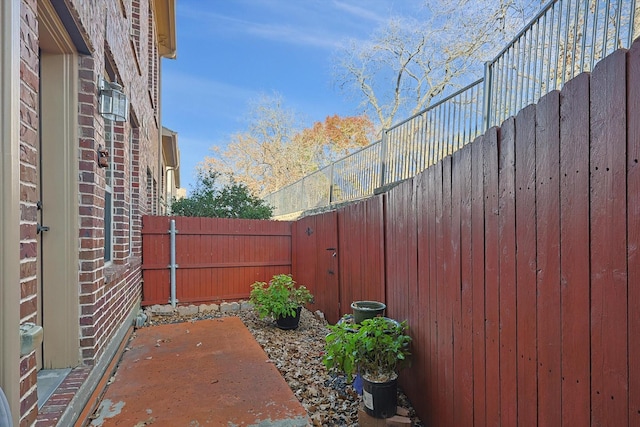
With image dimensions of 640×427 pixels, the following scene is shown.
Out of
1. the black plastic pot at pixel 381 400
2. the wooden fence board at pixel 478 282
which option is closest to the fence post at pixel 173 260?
the black plastic pot at pixel 381 400

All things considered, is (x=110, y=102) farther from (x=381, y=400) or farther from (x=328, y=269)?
(x=328, y=269)

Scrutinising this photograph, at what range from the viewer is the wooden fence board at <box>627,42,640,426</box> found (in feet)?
3.20

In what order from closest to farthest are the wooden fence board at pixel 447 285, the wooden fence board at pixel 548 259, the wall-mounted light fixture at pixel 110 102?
the wooden fence board at pixel 548 259 → the wooden fence board at pixel 447 285 → the wall-mounted light fixture at pixel 110 102

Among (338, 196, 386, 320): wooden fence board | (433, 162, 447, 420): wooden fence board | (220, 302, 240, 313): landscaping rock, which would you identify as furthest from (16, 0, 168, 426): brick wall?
(338, 196, 386, 320): wooden fence board

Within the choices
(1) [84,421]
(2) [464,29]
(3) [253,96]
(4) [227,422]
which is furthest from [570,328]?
(3) [253,96]

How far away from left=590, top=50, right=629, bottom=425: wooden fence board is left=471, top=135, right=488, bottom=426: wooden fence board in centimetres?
65

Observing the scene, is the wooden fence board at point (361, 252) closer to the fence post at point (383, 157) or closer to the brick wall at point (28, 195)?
the fence post at point (383, 157)

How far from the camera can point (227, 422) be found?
2.28 metres

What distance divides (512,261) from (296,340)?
3337 millimetres

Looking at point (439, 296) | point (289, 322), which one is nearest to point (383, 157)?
point (289, 322)

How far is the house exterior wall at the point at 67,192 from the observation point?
1072 millimetres

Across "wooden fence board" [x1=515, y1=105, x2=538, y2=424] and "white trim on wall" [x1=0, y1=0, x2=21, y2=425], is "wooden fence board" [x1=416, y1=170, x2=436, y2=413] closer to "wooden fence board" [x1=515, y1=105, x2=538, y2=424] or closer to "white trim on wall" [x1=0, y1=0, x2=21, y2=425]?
"wooden fence board" [x1=515, y1=105, x2=538, y2=424]

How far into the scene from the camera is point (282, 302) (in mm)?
4793

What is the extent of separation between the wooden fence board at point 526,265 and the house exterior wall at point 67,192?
1803 mm
